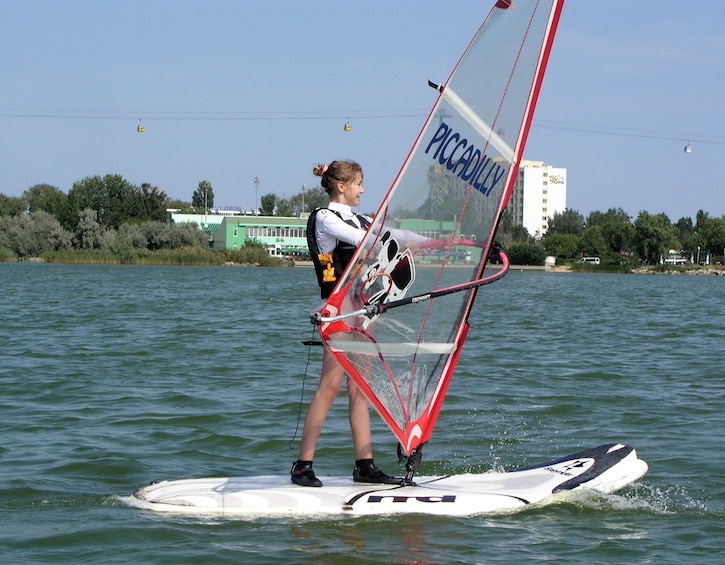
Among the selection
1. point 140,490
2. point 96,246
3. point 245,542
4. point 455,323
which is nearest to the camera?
point 245,542

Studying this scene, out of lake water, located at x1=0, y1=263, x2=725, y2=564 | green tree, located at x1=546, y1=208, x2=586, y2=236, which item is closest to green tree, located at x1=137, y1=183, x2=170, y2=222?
green tree, located at x1=546, y1=208, x2=586, y2=236

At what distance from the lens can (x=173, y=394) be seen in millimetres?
9500

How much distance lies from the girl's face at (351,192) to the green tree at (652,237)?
101365mm

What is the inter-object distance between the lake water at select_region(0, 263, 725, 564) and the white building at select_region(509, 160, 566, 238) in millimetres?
147862

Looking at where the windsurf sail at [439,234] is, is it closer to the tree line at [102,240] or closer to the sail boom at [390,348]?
the sail boom at [390,348]

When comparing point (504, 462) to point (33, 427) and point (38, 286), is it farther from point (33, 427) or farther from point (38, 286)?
point (38, 286)

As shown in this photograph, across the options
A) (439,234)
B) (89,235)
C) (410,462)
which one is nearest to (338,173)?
(439,234)

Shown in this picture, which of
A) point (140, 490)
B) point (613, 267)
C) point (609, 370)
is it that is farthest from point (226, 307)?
point (613, 267)

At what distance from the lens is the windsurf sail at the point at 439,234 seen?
15.2ft

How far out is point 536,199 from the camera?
166 m

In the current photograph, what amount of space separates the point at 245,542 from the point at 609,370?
8.00 metres

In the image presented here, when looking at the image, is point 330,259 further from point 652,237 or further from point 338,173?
point 652,237

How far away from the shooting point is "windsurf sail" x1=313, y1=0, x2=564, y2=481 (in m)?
4.64

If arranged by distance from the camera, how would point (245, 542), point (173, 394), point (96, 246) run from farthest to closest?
point (96, 246) → point (173, 394) → point (245, 542)
